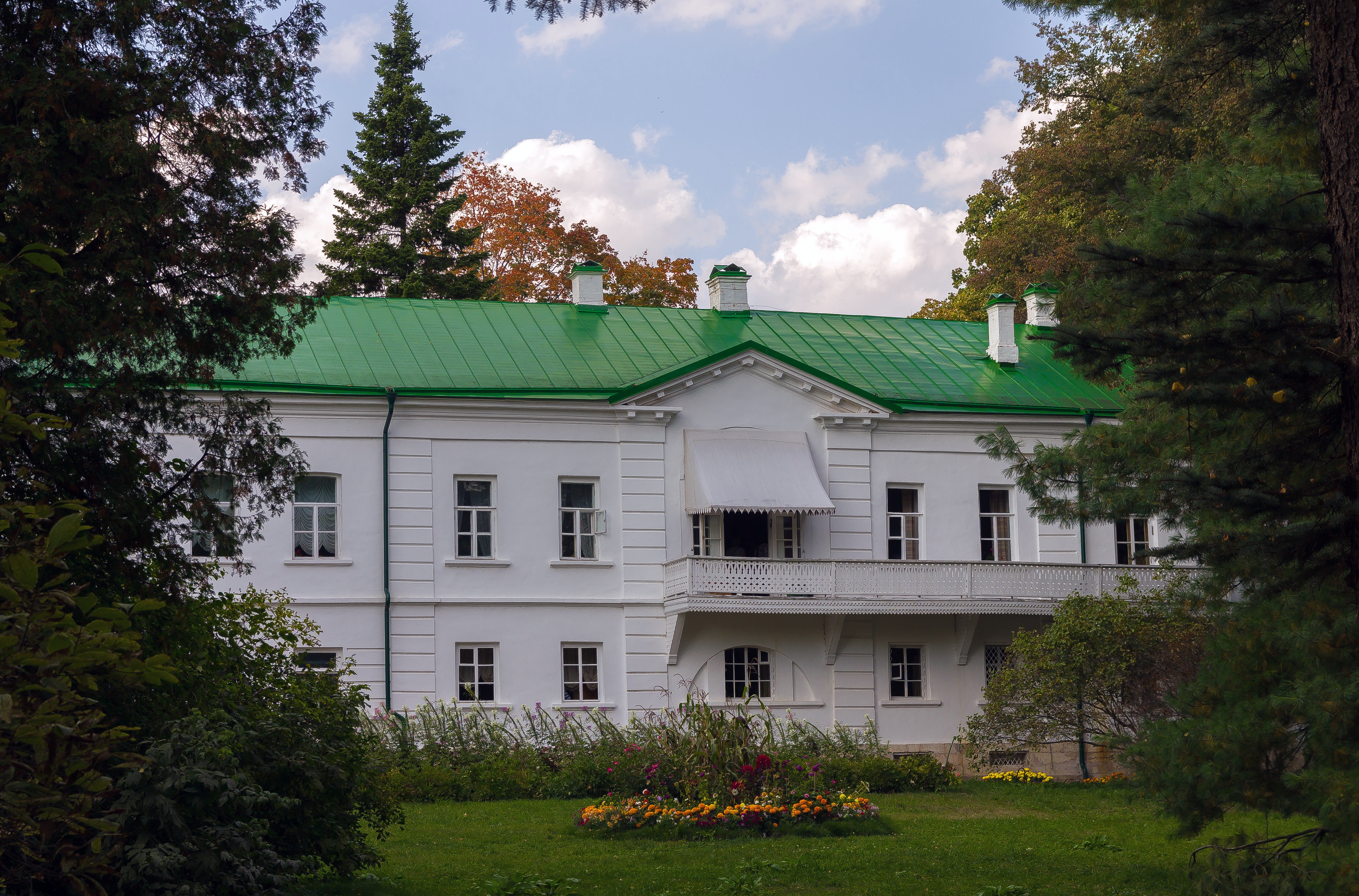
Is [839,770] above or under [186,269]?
under

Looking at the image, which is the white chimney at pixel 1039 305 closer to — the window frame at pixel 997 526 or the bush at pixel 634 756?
the window frame at pixel 997 526

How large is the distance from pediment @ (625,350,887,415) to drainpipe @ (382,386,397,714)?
15.1 feet

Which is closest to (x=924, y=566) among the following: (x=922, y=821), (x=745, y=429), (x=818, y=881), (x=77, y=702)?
(x=745, y=429)

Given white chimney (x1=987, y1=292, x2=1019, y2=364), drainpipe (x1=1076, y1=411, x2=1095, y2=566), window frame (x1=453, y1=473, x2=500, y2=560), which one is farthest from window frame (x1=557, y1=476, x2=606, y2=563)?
white chimney (x1=987, y1=292, x2=1019, y2=364)

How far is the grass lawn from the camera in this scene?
1333cm

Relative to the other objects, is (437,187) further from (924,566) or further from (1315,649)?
(1315,649)

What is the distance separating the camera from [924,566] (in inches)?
1090

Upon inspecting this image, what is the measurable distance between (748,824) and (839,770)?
5.98m

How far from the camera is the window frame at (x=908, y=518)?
29531 mm

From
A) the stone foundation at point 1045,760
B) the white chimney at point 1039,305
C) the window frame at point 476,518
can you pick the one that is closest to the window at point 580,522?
the window frame at point 476,518

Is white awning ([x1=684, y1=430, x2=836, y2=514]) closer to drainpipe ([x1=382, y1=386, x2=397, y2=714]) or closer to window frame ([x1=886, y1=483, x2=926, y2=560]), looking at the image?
window frame ([x1=886, y1=483, x2=926, y2=560])

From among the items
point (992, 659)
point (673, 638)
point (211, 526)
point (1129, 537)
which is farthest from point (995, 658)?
point (211, 526)

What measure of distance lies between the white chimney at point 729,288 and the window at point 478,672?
34.8 ft

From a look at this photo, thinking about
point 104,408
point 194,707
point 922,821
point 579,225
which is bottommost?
point 922,821
